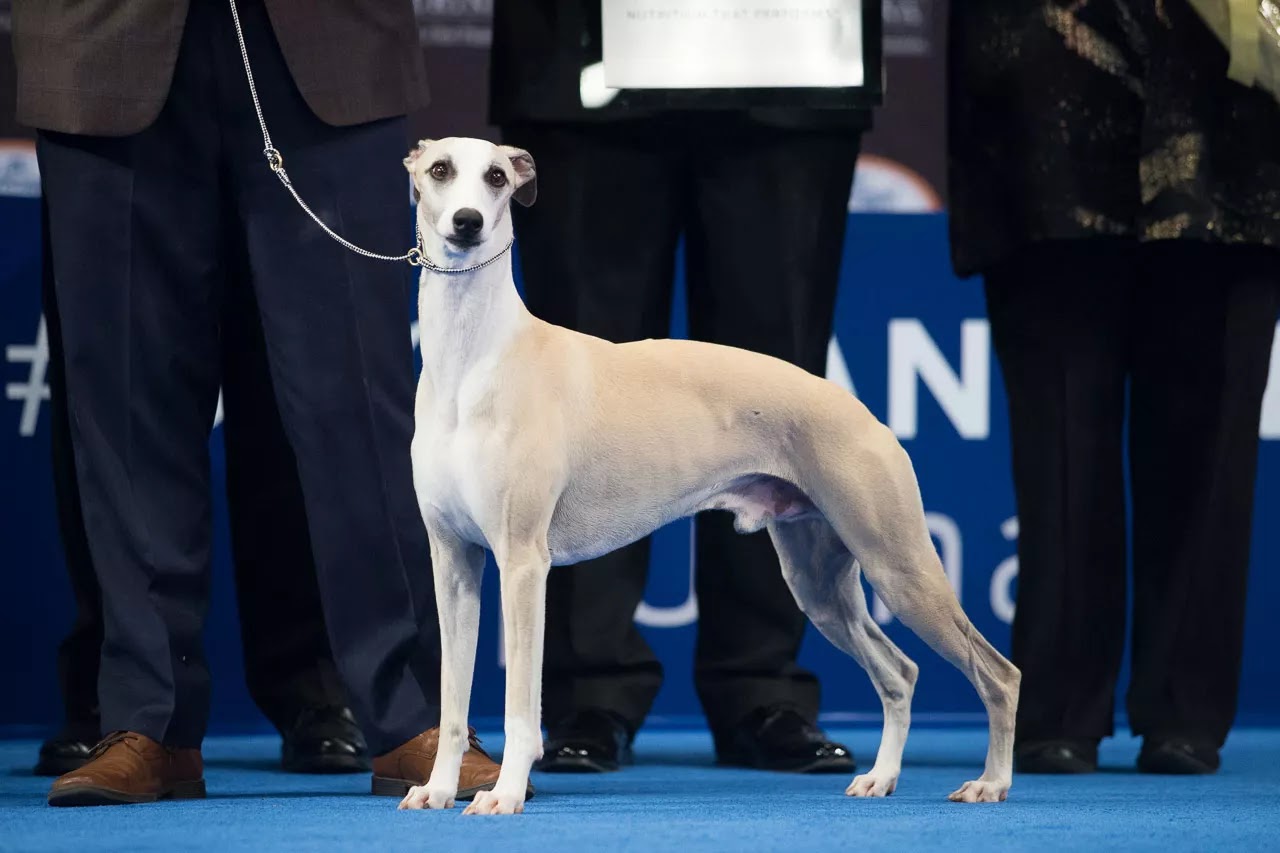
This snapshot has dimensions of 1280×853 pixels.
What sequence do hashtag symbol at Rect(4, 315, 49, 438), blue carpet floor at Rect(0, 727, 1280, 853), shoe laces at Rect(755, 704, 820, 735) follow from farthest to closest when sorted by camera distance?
hashtag symbol at Rect(4, 315, 49, 438)
shoe laces at Rect(755, 704, 820, 735)
blue carpet floor at Rect(0, 727, 1280, 853)

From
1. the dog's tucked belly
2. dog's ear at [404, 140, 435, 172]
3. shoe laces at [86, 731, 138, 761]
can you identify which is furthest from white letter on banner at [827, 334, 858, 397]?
shoe laces at [86, 731, 138, 761]

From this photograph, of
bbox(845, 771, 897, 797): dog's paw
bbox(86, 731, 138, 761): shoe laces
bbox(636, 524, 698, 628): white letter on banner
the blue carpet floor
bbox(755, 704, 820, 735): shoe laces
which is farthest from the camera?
bbox(636, 524, 698, 628): white letter on banner

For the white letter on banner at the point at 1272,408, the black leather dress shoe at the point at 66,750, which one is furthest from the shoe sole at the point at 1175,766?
the black leather dress shoe at the point at 66,750

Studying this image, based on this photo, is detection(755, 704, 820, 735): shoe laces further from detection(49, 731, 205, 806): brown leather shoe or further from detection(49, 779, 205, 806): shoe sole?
detection(49, 779, 205, 806): shoe sole

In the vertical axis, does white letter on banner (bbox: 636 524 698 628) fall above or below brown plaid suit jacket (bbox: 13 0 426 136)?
Result: below

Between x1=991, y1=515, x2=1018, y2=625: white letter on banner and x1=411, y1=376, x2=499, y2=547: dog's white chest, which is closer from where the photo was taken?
x1=411, y1=376, x2=499, y2=547: dog's white chest

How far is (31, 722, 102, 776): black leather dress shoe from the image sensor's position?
3.41 m

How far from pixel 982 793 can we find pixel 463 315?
1223mm

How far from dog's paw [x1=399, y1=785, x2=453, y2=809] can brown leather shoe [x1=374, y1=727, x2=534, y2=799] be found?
0.13 meters

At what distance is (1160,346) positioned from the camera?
11.8 feet

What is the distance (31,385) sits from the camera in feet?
13.7

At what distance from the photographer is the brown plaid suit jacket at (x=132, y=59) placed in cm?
289

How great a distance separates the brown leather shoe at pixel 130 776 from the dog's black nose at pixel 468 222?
1050mm

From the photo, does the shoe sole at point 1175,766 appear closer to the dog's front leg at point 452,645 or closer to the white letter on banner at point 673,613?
the white letter on banner at point 673,613
